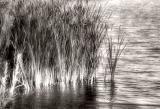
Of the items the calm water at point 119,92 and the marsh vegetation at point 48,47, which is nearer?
the calm water at point 119,92

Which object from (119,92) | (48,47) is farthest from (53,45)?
(119,92)

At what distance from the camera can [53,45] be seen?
847 centimetres

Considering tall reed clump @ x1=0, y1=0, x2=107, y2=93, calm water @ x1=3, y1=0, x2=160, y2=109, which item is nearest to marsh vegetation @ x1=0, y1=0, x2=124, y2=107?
tall reed clump @ x1=0, y1=0, x2=107, y2=93

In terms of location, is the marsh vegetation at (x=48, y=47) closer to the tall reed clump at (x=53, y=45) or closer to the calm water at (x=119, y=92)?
the tall reed clump at (x=53, y=45)

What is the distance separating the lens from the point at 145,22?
64.9 ft

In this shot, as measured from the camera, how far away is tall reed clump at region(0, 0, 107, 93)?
8156mm

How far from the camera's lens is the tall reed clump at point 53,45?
8.16 metres

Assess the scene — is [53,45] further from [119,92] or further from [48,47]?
[119,92]

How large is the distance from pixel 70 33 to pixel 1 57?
1.22 metres

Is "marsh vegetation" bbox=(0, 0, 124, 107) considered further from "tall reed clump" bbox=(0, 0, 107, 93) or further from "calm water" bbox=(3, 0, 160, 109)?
"calm water" bbox=(3, 0, 160, 109)

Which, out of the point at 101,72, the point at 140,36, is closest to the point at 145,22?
the point at 140,36

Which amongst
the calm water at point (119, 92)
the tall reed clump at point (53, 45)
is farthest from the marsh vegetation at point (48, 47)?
the calm water at point (119, 92)

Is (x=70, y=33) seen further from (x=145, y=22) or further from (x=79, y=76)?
(x=145, y=22)

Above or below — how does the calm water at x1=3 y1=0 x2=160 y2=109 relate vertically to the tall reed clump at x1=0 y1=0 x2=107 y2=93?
below
